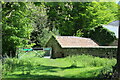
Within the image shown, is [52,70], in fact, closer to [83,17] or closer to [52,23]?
[83,17]

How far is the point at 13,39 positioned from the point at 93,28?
10.4 m

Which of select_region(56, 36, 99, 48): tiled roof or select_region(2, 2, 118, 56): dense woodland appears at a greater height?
select_region(2, 2, 118, 56): dense woodland

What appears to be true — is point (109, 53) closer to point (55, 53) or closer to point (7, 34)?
point (55, 53)

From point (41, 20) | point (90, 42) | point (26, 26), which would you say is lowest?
point (90, 42)

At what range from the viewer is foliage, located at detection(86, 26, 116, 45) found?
59.5ft

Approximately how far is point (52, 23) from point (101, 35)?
523 cm

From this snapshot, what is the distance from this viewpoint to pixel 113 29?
18734mm

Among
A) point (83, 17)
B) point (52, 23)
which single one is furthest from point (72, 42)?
point (52, 23)

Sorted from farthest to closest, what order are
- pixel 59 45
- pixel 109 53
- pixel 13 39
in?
pixel 59 45, pixel 109 53, pixel 13 39

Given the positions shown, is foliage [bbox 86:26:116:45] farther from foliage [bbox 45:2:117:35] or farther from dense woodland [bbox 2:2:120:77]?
foliage [bbox 45:2:117:35]

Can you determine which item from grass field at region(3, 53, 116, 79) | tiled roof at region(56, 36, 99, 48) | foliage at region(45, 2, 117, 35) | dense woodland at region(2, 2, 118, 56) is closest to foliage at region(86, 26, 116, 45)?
dense woodland at region(2, 2, 118, 56)

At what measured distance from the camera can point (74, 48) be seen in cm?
1473

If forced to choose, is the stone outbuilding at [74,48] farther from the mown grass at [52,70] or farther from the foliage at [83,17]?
the mown grass at [52,70]

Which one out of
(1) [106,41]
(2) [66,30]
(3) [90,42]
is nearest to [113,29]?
(1) [106,41]
